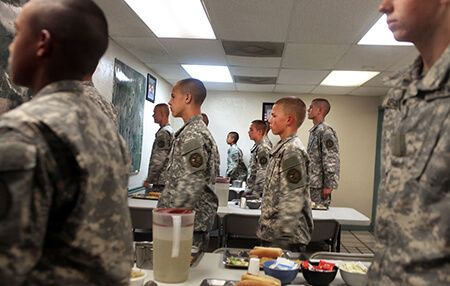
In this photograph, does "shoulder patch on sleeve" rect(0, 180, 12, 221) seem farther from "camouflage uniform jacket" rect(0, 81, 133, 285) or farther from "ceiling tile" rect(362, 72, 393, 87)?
"ceiling tile" rect(362, 72, 393, 87)

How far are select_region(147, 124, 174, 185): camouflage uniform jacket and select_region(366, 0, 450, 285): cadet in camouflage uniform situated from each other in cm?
360

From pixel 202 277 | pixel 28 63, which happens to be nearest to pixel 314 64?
pixel 202 277

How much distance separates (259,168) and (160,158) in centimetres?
150

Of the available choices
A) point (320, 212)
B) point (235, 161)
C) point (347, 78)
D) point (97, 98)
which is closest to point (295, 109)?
point (320, 212)

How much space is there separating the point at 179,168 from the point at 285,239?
810 millimetres

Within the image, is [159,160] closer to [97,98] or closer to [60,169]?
[97,98]

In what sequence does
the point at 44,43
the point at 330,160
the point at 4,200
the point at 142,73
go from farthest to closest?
the point at 142,73 < the point at 330,160 < the point at 44,43 < the point at 4,200

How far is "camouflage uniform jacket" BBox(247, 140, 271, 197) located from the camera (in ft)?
15.9

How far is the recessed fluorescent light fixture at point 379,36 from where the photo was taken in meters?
3.34

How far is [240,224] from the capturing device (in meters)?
2.94

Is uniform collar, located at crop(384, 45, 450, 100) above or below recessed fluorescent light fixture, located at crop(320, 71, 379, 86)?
below

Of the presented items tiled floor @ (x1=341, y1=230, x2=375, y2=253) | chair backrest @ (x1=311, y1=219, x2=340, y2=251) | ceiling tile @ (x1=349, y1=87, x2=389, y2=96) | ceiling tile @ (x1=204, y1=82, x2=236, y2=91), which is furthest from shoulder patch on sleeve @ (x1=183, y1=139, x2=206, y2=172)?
ceiling tile @ (x1=349, y1=87, x2=389, y2=96)

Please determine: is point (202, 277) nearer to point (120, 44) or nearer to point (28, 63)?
point (28, 63)

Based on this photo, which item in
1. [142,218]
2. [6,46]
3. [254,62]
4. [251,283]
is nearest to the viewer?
[251,283]
